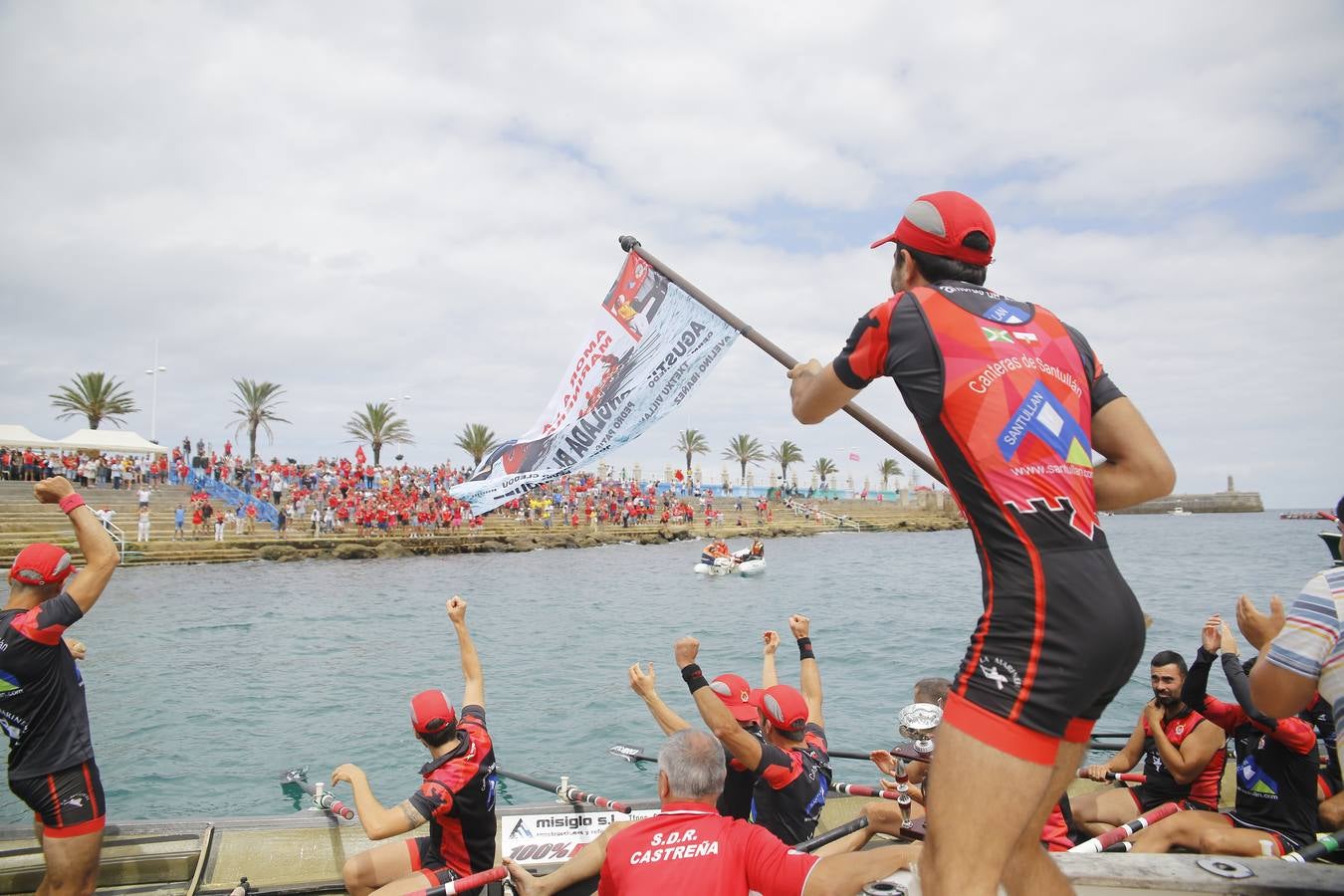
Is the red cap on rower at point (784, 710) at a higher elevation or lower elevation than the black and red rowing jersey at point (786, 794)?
higher

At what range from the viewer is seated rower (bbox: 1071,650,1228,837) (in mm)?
6578

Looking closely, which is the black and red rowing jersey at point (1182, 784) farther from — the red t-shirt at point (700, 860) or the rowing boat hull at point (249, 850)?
the red t-shirt at point (700, 860)

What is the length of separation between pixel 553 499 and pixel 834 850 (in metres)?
61.1

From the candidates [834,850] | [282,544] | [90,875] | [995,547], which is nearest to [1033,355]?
[995,547]

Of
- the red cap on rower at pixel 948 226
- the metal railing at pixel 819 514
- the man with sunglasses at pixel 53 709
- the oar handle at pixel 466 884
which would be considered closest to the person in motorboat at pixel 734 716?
the oar handle at pixel 466 884

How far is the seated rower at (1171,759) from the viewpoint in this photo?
21.6 feet

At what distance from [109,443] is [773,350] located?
54876 mm

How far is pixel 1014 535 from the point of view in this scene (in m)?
2.26

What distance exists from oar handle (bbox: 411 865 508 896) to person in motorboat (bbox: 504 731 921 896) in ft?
3.66

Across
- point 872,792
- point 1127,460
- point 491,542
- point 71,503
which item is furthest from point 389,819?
point 491,542

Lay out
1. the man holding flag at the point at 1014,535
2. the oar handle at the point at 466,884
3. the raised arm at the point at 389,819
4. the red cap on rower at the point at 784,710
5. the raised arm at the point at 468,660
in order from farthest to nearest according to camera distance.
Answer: the raised arm at the point at 468,660, the red cap on rower at the point at 784,710, the raised arm at the point at 389,819, the oar handle at the point at 466,884, the man holding flag at the point at 1014,535

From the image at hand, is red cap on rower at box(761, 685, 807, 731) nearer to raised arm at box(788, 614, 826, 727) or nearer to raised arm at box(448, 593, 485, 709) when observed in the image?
raised arm at box(788, 614, 826, 727)

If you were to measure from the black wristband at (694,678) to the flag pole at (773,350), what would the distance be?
1797 mm

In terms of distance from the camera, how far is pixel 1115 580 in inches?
88.4
